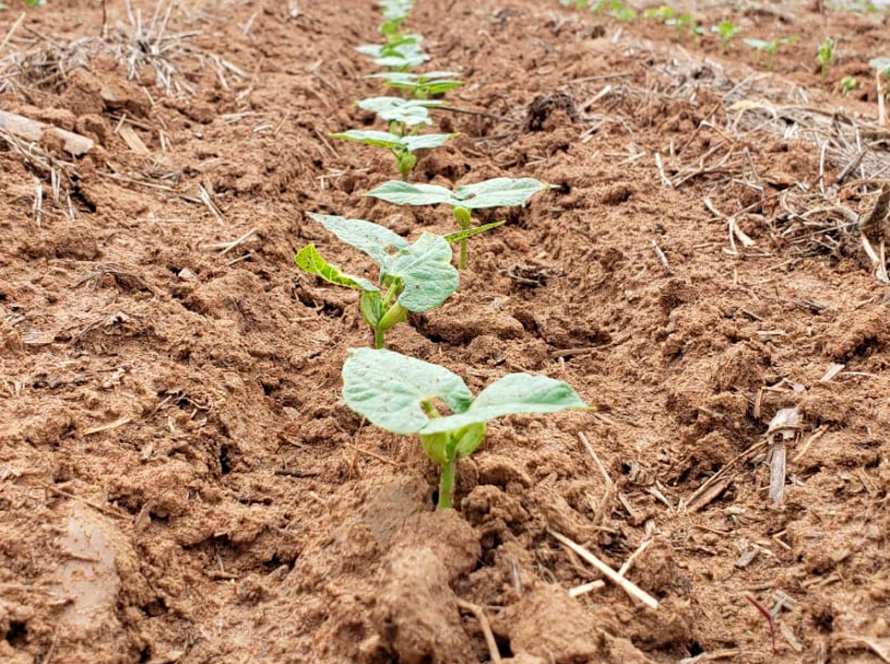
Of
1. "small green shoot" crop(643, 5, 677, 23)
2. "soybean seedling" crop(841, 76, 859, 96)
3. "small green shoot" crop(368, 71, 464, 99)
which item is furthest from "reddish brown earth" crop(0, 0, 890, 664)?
"small green shoot" crop(643, 5, 677, 23)

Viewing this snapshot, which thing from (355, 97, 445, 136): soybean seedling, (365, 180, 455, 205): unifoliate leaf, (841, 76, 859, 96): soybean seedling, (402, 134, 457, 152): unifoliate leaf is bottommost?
(841, 76, 859, 96): soybean seedling

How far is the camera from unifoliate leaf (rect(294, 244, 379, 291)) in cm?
175

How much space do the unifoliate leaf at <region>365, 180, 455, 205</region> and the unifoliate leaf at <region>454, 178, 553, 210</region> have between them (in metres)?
0.05

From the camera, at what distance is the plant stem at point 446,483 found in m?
1.30

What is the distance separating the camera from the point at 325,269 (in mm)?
1813

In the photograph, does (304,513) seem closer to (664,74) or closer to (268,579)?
(268,579)

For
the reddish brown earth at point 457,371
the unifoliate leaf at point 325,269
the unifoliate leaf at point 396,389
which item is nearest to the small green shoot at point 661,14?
the reddish brown earth at point 457,371

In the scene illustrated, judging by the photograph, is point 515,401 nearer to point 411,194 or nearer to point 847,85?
point 411,194

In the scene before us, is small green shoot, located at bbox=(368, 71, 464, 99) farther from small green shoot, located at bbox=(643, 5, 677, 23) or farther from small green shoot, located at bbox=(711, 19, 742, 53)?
small green shoot, located at bbox=(643, 5, 677, 23)

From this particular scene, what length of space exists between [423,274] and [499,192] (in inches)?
23.0

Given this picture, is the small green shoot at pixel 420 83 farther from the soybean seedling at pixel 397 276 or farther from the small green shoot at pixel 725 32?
the small green shoot at pixel 725 32

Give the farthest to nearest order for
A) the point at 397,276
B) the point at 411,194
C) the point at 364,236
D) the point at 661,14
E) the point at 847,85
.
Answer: the point at 661,14 → the point at 847,85 → the point at 411,194 → the point at 364,236 → the point at 397,276

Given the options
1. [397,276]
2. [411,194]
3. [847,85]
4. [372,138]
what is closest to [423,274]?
[397,276]

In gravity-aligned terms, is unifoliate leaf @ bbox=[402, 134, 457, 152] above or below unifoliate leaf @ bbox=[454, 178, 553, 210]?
below
